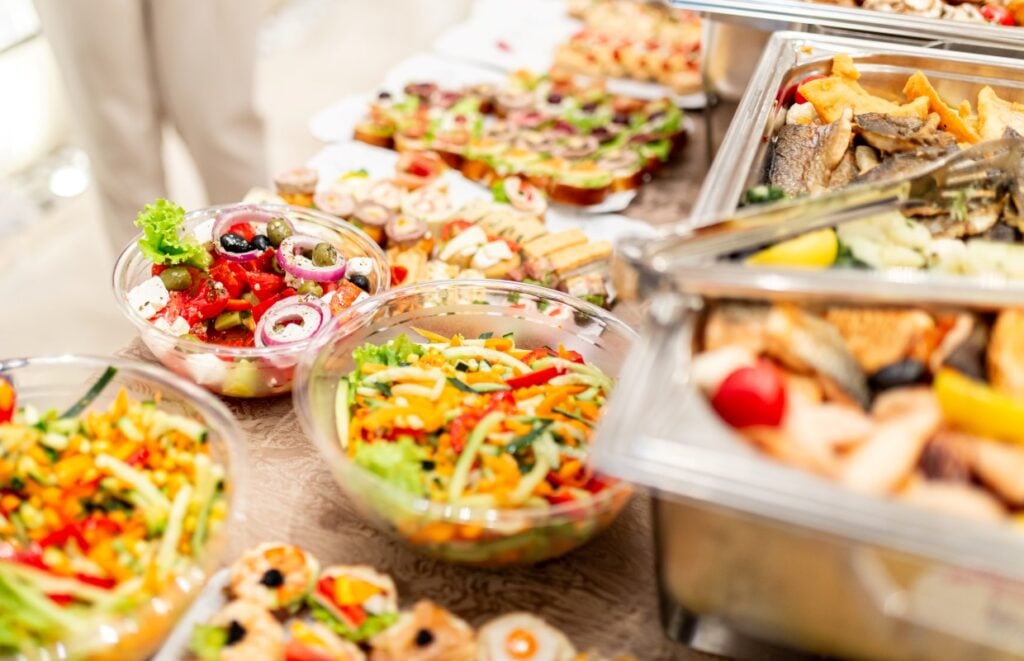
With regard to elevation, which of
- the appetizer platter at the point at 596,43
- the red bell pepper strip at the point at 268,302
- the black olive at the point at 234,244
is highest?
the black olive at the point at 234,244

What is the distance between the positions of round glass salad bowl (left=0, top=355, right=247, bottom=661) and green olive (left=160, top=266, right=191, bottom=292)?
325 millimetres

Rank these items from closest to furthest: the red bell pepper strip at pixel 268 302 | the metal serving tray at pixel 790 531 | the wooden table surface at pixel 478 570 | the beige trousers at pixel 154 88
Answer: the metal serving tray at pixel 790 531 < the wooden table surface at pixel 478 570 < the red bell pepper strip at pixel 268 302 < the beige trousers at pixel 154 88

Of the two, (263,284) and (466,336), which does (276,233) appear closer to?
(263,284)

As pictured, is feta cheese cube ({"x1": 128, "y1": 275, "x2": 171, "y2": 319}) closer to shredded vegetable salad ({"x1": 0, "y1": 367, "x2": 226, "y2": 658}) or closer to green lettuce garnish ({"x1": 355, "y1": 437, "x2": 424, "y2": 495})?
shredded vegetable salad ({"x1": 0, "y1": 367, "x2": 226, "y2": 658})

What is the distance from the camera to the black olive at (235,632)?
125cm

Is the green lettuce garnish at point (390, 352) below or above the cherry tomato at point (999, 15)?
below

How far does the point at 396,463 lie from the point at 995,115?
1.57 m

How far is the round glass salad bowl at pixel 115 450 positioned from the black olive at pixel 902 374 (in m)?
0.94

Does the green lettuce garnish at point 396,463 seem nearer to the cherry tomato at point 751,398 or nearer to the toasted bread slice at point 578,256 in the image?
the cherry tomato at point 751,398

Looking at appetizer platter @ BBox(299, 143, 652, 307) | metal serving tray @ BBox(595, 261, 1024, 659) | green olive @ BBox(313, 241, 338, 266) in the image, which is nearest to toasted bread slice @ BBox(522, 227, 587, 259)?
appetizer platter @ BBox(299, 143, 652, 307)

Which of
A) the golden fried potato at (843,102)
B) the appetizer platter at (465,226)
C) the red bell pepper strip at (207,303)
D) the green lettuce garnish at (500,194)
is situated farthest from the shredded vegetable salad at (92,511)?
the golden fried potato at (843,102)

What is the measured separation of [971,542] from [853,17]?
5.80 ft

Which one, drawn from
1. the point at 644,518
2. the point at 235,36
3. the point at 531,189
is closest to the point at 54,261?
the point at 235,36

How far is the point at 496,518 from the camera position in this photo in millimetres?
1274
